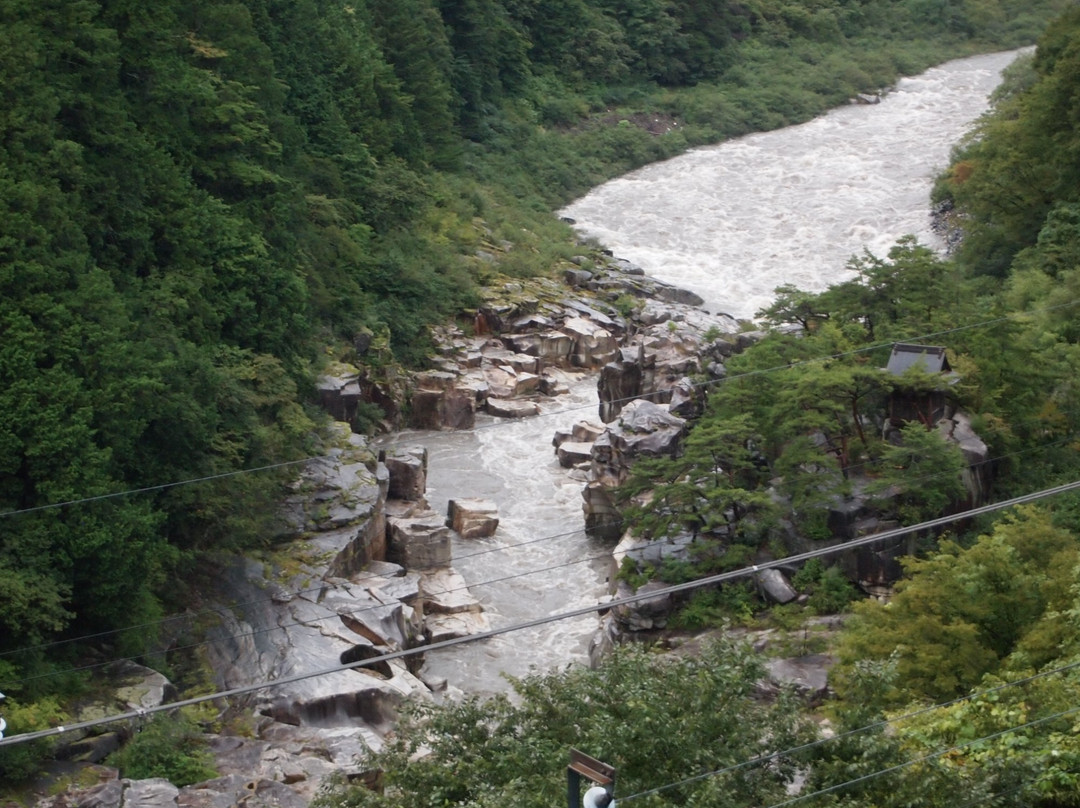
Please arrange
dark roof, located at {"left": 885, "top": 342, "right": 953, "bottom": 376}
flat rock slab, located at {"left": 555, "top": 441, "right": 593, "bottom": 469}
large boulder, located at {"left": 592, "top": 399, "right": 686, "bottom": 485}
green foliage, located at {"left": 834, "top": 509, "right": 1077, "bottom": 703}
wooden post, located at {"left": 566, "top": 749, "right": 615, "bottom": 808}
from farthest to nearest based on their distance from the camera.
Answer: flat rock slab, located at {"left": 555, "top": 441, "right": 593, "bottom": 469} → large boulder, located at {"left": 592, "top": 399, "right": 686, "bottom": 485} → dark roof, located at {"left": 885, "top": 342, "right": 953, "bottom": 376} → green foliage, located at {"left": 834, "top": 509, "right": 1077, "bottom": 703} → wooden post, located at {"left": 566, "top": 749, "right": 615, "bottom": 808}

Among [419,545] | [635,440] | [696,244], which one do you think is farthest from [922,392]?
[696,244]

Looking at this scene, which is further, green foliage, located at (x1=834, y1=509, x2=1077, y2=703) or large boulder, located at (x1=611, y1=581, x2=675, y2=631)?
large boulder, located at (x1=611, y1=581, x2=675, y2=631)

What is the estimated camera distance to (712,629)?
23.0 metres

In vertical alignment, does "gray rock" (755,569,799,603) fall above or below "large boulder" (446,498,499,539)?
above

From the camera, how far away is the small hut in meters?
24.2

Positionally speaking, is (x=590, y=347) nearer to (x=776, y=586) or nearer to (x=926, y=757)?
(x=776, y=586)

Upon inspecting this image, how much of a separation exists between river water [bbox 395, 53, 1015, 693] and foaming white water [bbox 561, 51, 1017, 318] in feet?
0.28

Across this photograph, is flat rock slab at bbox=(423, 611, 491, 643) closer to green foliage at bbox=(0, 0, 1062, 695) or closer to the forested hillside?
green foliage at bbox=(0, 0, 1062, 695)

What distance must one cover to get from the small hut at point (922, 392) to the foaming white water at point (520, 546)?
21.9 feet

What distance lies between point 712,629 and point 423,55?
3200cm

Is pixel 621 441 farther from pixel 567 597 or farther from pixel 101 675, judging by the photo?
pixel 101 675

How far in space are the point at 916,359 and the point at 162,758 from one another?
14242mm

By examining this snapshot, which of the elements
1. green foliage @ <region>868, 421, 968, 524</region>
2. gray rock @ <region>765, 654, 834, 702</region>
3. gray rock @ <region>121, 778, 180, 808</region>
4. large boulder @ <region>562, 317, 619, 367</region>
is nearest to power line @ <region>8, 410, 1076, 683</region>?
green foliage @ <region>868, 421, 968, 524</region>

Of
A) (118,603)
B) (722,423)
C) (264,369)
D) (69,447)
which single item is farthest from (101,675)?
(722,423)
